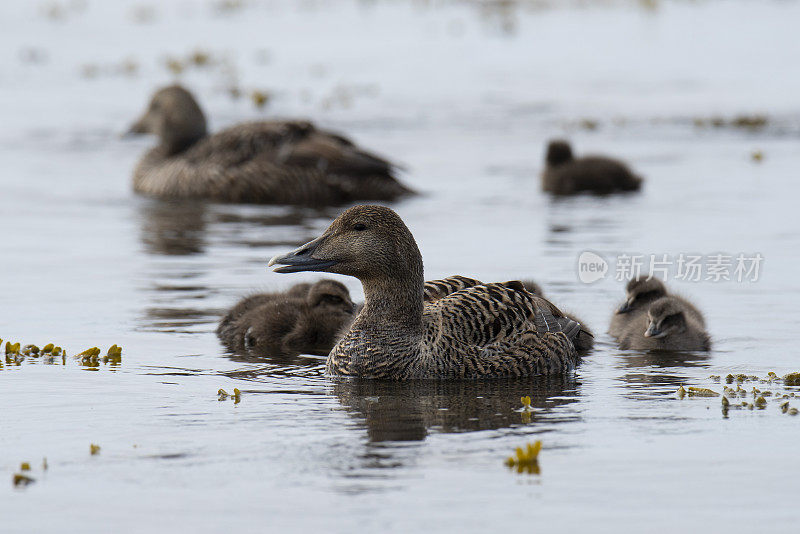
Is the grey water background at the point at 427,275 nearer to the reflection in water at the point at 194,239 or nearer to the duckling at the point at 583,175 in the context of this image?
the reflection in water at the point at 194,239

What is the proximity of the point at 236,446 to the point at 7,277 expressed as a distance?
590cm

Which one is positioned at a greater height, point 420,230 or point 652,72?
point 652,72

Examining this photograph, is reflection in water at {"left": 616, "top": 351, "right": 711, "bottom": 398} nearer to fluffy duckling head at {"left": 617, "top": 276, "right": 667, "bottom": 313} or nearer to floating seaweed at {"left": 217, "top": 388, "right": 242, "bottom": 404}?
fluffy duckling head at {"left": 617, "top": 276, "right": 667, "bottom": 313}

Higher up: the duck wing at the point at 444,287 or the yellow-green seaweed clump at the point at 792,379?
the duck wing at the point at 444,287

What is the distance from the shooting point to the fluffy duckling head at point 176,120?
61.1 feet

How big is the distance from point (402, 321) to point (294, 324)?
149 cm

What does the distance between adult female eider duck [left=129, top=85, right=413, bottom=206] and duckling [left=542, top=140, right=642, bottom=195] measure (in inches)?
68.2

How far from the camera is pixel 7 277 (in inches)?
492

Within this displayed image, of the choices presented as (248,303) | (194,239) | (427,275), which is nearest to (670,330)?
(248,303)

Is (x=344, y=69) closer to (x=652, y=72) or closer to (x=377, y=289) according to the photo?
(x=652, y=72)

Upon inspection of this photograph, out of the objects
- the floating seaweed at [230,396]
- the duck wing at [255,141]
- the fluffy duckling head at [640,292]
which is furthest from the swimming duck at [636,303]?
the duck wing at [255,141]

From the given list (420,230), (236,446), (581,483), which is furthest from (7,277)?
(581,483)

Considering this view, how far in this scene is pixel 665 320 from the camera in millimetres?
9969

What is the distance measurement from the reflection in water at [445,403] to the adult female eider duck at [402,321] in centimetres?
11
